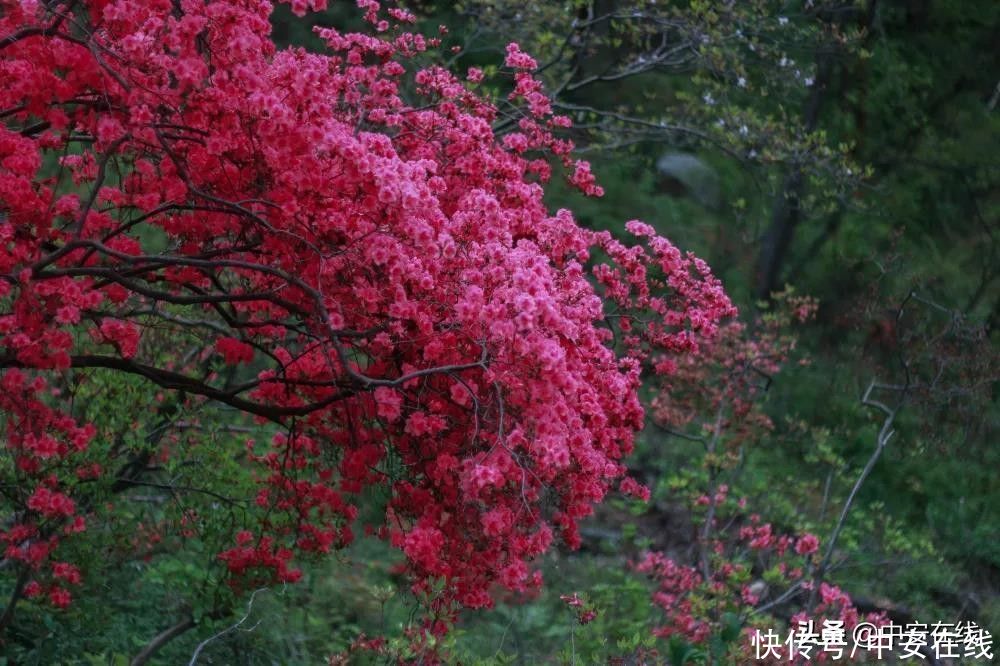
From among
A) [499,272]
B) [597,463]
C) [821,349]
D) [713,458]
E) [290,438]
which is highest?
[499,272]

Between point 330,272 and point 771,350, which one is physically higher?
point 330,272

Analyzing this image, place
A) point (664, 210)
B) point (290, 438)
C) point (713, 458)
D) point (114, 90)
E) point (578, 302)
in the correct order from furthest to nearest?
point (664, 210)
point (713, 458)
point (290, 438)
point (578, 302)
point (114, 90)

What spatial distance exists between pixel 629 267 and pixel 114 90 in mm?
2438

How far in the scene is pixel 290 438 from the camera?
5.54 metres

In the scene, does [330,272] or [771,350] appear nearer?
[330,272]

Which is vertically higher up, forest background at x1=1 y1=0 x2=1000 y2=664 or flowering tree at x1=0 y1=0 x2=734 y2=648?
flowering tree at x1=0 y1=0 x2=734 y2=648

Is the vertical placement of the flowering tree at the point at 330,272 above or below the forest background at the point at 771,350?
above

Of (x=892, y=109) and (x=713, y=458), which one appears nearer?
(x=713, y=458)

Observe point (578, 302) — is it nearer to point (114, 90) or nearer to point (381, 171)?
point (381, 171)

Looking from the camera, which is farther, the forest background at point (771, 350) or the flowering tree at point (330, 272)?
the forest background at point (771, 350)

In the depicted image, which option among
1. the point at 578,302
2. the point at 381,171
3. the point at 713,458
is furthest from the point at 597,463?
the point at 713,458

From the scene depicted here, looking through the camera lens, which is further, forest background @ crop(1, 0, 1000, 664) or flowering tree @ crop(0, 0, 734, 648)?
forest background @ crop(1, 0, 1000, 664)

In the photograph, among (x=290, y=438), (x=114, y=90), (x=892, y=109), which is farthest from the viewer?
(x=892, y=109)

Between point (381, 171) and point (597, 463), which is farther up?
point (381, 171)
